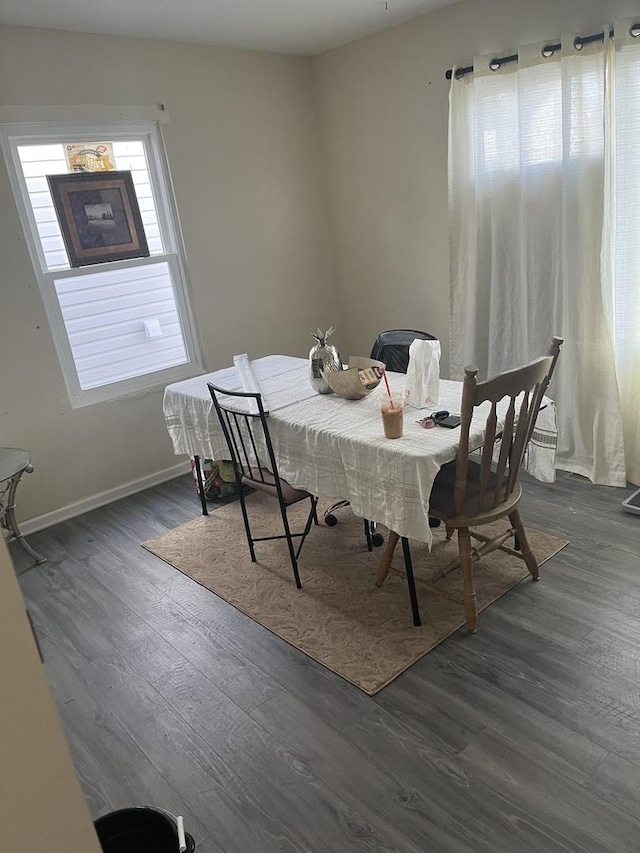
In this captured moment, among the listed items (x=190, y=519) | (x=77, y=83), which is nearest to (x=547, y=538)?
(x=190, y=519)

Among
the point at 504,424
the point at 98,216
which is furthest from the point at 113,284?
the point at 504,424

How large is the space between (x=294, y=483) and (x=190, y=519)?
1148mm

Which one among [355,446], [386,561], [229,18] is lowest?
[386,561]

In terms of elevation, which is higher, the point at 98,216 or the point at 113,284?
the point at 98,216

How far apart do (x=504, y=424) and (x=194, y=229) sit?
260cm

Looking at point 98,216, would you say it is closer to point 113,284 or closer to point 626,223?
point 113,284

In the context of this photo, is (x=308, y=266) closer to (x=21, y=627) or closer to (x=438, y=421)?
(x=438, y=421)

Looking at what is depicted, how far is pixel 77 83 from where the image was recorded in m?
3.30

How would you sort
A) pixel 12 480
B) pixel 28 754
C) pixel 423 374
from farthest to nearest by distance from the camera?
pixel 12 480, pixel 423 374, pixel 28 754

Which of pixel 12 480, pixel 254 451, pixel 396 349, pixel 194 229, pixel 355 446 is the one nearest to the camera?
pixel 355 446

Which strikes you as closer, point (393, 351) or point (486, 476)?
point (486, 476)

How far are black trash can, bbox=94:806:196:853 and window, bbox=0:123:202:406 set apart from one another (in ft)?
8.67

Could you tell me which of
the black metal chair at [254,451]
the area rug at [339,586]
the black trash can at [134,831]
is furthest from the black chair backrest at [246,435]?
the black trash can at [134,831]

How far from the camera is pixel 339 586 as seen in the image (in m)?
2.59
